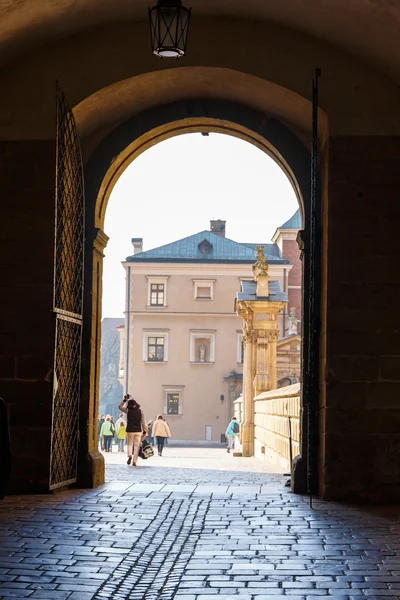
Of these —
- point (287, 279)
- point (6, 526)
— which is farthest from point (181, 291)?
point (6, 526)

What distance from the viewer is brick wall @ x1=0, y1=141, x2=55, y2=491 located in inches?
384

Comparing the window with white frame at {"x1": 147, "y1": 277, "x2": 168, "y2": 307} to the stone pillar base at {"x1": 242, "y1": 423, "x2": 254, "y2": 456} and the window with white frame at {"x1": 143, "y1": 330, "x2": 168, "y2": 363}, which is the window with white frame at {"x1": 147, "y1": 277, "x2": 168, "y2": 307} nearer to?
the window with white frame at {"x1": 143, "y1": 330, "x2": 168, "y2": 363}

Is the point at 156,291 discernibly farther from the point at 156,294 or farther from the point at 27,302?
the point at 27,302

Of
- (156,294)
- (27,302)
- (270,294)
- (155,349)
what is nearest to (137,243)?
(156,294)

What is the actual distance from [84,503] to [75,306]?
2464mm

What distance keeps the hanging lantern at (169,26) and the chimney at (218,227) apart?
53654 millimetres

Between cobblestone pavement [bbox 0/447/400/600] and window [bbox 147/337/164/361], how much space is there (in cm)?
4370

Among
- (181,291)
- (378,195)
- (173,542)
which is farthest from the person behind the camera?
(181,291)

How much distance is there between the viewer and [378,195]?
987 centimetres

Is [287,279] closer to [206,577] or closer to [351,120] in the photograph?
[351,120]

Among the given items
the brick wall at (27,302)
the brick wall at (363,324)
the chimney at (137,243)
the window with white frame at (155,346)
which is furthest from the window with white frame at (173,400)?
the brick wall at (363,324)

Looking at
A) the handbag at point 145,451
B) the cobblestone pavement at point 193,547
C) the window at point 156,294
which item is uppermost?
the window at point 156,294

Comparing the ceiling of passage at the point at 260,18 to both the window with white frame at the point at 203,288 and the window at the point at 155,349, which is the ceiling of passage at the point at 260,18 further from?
the window with white frame at the point at 203,288

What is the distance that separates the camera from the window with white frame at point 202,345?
5384 centimetres
